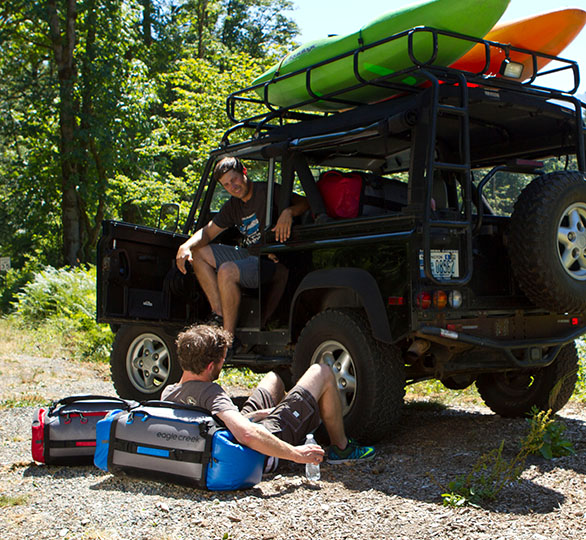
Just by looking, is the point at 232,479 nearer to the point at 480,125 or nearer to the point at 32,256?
the point at 480,125

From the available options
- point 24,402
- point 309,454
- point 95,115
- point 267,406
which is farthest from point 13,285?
point 309,454

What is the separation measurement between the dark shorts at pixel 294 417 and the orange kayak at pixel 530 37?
2.85 m

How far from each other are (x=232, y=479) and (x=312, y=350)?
5.64 ft

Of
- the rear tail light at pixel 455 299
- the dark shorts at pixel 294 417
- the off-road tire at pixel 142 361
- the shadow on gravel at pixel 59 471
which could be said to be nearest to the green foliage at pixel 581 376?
the rear tail light at pixel 455 299

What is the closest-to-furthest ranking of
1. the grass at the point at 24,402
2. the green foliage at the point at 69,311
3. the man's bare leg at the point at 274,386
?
1. the man's bare leg at the point at 274,386
2. the grass at the point at 24,402
3. the green foliage at the point at 69,311

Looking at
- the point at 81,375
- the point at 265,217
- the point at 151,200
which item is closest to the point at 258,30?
the point at 151,200

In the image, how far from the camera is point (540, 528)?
139 inches

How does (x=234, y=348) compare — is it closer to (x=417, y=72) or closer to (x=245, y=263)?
(x=245, y=263)

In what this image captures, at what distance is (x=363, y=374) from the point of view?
5203mm

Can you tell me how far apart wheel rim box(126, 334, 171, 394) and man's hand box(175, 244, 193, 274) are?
891mm

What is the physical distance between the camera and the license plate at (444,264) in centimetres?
492

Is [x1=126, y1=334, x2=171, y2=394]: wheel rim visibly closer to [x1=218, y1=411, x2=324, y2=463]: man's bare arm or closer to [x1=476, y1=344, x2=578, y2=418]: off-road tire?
[x1=476, y1=344, x2=578, y2=418]: off-road tire

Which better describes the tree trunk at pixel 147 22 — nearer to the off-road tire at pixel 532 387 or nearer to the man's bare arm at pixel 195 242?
the man's bare arm at pixel 195 242

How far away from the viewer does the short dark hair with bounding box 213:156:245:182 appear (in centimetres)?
651
